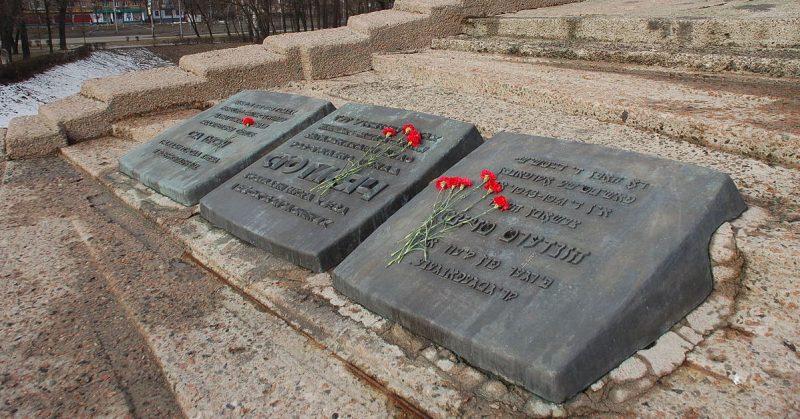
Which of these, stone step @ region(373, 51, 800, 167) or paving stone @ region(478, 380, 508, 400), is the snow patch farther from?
paving stone @ region(478, 380, 508, 400)

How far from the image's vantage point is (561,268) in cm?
190

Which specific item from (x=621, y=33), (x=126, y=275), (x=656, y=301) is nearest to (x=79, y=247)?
(x=126, y=275)

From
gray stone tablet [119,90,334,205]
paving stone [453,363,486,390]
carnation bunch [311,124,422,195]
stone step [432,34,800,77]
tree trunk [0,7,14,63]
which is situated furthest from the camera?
tree trunk [0,7,14,63]

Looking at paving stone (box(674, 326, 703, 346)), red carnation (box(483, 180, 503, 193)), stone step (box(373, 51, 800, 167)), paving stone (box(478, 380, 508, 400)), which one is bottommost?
paving stone (box(478, 380, 508, 400))

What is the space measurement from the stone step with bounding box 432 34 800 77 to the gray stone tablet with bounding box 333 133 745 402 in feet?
6.95

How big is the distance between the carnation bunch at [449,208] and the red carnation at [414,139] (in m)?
0.38

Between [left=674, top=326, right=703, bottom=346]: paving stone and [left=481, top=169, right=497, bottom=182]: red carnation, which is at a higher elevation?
[left=481, top=169, right=497, bottom=182]: red carnation

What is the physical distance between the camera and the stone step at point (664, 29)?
4.22 metres

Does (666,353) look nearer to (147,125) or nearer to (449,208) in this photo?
(449,208)

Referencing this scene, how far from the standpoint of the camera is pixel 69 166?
14.0ft

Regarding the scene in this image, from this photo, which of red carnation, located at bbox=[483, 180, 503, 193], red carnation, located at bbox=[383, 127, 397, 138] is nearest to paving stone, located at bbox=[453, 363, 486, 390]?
red carnation, located at bbox=[483, 180, 503, 193]

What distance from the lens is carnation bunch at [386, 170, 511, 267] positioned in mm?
2201

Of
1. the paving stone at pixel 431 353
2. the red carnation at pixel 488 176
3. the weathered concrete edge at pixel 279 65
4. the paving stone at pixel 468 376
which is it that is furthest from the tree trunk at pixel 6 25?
the paving stone at pixel 468 376

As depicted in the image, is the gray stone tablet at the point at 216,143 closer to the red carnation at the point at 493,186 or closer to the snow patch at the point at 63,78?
the red carnation at the point at 493,186
